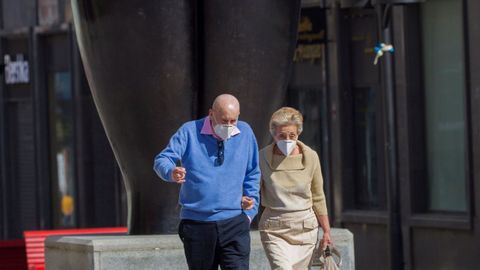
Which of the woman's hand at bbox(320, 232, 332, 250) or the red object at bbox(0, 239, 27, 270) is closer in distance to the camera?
the woman's hand at bbox(320, 232, 332, 250)

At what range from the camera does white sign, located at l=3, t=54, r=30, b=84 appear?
1213 inches

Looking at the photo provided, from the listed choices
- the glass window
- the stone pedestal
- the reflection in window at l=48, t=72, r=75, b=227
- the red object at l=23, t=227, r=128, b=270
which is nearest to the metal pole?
the glass window

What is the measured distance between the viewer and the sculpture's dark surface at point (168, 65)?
12734 millimetres

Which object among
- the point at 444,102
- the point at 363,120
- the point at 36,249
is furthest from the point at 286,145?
the point at 363,120

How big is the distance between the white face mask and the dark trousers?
557mm

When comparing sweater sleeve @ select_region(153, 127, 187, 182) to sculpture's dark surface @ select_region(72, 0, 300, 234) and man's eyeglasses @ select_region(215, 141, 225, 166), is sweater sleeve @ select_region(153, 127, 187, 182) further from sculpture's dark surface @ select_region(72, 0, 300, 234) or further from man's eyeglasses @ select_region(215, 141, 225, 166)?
sculpture's dark surface @ select_region(72, 0, 300, 234)

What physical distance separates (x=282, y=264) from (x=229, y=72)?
2397 mm

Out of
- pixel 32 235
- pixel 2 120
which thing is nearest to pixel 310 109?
pixel 32 235

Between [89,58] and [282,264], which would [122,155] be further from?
[282,264]

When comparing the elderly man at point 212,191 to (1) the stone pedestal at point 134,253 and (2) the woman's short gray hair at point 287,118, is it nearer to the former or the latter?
(2) the woman's short gray hair at point 287,118

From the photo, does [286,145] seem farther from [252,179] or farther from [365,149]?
[365,149]

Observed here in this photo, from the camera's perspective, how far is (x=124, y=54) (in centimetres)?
1279

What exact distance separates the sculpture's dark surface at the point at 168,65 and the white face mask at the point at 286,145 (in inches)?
85.9

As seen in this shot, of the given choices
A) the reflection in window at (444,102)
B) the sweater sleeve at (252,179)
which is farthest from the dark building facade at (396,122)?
the sweater sleeve at (252,179)
